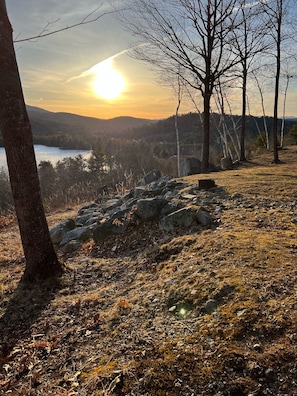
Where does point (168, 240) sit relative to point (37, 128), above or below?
below

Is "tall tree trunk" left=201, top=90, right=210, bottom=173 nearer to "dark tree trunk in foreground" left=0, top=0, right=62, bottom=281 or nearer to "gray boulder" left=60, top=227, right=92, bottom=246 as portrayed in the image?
"gray boulder" left=60, top=227, right=92, bottom=246

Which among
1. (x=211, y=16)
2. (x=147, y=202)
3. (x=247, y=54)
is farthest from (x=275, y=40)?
(x=147, y=202)

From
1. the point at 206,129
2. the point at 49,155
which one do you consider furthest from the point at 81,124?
the point at 206,129

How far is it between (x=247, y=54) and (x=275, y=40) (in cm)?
215

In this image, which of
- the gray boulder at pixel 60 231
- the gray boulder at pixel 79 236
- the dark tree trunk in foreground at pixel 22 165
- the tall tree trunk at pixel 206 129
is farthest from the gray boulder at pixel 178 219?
the tall tree trunk at pixel 206 129

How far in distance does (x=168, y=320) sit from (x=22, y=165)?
92.8 inches

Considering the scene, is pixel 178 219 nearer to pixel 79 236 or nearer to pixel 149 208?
pixel 149 208

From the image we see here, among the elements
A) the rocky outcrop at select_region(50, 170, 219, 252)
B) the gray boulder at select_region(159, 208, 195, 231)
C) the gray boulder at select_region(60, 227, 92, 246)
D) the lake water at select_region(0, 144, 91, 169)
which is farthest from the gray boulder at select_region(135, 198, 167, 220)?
the lake water at select_region(0, 144, 91, 169)

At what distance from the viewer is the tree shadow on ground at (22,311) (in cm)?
280

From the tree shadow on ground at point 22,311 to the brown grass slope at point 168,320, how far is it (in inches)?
0.5

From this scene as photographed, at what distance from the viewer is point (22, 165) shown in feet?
11.4

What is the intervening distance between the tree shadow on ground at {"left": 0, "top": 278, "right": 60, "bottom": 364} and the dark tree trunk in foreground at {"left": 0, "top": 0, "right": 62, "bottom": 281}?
16cm

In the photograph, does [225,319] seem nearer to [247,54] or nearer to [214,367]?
[214,367]

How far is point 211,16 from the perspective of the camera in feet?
31.0
